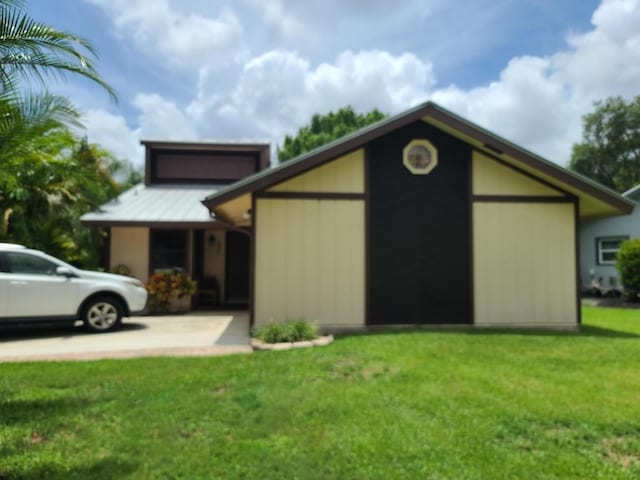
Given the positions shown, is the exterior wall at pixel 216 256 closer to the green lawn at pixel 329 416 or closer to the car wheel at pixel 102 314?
the car wheel at pixel 102 314

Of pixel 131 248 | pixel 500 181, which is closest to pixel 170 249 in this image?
pixel 131 248

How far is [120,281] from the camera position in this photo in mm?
8703

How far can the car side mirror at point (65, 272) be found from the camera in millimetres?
8008

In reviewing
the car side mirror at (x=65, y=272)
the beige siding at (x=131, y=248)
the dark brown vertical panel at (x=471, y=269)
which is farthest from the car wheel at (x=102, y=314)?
the dark brown vertical panel at (x=471, y=269)

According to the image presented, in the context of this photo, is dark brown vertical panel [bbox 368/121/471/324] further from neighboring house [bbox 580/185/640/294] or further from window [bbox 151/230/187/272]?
neighboring house [bbox 580/185/640/294]

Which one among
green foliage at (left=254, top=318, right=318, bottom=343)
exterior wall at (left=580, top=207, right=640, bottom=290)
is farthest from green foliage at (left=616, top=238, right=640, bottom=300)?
A: green foliage at (left=254, top=318, right=318, bottom=343)

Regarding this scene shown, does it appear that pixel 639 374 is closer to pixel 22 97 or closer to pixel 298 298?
pixel 298 298

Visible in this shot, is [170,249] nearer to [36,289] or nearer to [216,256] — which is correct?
[216,256]

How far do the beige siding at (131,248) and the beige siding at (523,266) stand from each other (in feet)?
28.8

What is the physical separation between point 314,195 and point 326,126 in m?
29.0

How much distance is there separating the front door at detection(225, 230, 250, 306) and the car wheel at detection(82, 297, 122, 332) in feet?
15.0

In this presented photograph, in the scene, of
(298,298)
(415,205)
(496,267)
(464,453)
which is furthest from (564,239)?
(464,453)

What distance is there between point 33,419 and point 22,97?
10.2ft

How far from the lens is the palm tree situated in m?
3.66
